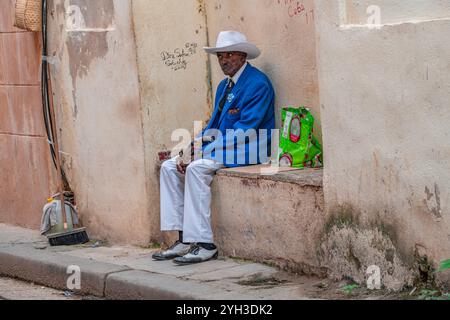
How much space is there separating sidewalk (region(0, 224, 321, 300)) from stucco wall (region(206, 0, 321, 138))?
1.25 meters

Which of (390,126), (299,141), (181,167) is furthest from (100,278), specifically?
(390,126)

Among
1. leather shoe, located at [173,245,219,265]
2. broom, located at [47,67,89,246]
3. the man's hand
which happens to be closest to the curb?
broom, located at [47,67,89,246]

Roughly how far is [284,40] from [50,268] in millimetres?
2448

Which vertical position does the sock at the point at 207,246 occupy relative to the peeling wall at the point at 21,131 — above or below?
below

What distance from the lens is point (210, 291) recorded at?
6367 millimetres

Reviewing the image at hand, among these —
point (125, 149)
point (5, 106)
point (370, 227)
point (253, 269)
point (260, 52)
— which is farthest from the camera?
point (5, 106)

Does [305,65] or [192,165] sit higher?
[305,65]

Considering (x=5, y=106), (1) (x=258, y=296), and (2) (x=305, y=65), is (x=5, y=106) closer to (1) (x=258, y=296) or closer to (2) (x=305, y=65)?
(2) (x=305, y=65)

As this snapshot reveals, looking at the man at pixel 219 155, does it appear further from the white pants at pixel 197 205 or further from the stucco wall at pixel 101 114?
the stucco wall at pixel 101 114

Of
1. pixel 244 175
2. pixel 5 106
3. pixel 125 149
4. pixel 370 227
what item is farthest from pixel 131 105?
pixel 370 227

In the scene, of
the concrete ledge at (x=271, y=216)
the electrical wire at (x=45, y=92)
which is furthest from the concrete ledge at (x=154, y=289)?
the electrical wire at (x=45, y=92)

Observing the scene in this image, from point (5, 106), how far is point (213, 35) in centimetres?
249

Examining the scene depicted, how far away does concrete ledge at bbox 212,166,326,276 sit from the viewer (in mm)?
6684

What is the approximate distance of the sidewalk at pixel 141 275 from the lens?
6430 millimetres
